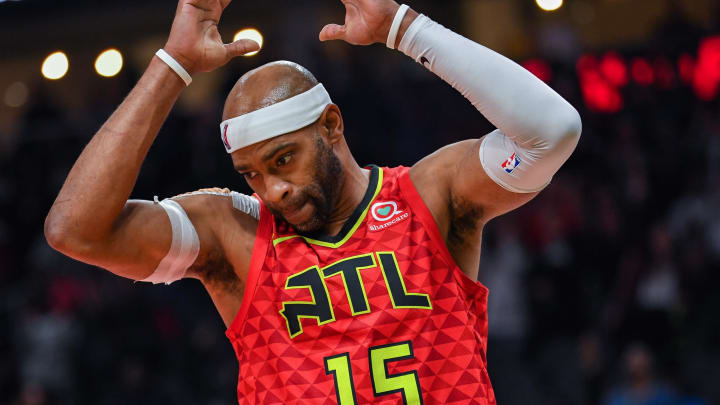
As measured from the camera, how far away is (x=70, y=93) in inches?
461

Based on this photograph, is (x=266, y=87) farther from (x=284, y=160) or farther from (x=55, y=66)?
(x=55, y=66)

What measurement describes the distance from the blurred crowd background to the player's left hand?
14.3ft

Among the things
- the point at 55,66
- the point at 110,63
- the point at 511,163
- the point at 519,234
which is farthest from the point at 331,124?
the point at 55,66

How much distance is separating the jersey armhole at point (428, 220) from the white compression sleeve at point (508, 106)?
25cm

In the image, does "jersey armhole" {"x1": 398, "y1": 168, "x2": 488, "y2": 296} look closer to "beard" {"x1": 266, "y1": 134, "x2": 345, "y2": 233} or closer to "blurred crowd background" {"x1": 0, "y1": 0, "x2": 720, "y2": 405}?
"beard" {"x1": 266, "y1": 134, "x2": 345, "y2": 233}

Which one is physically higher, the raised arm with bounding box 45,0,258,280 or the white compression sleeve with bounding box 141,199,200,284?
the raised arm with bounding box 45,0,258,280

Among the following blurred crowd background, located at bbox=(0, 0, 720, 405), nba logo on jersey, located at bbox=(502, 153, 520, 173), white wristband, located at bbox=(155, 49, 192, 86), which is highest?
white wristband, located at bbox=(155, 49, 192, 86)

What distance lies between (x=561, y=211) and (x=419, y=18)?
522 cm

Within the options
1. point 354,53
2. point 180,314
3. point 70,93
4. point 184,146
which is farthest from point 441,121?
point 70,93

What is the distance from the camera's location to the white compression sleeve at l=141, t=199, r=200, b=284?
286cm

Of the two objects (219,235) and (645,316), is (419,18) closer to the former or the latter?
(219,235)

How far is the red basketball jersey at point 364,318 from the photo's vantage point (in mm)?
2754

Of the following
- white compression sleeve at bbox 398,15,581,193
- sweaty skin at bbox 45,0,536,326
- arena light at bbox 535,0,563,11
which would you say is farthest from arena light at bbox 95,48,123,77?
white compression sleeve at bbox 398,15,581,193

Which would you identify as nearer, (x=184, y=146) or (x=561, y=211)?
(x=561, y=211)
